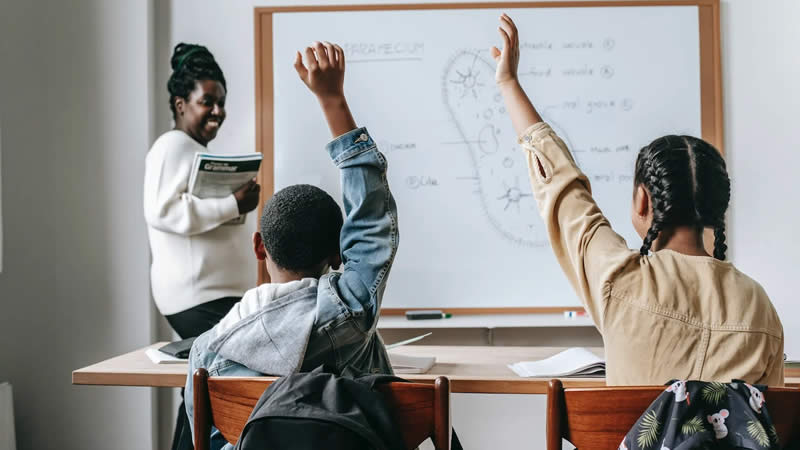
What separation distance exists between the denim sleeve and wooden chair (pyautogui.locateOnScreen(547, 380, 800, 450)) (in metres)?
0.36

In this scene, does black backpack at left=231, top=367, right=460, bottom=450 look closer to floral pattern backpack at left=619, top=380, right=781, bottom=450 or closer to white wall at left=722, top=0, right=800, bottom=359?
floral pattern backpack at left=619, top=380, right=781, bottom=450

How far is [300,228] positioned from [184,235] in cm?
137

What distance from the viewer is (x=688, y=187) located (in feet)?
4.16

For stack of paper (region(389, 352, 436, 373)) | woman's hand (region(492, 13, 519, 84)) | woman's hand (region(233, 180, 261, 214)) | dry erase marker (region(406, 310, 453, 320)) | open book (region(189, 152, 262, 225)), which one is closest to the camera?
woman's hand (region(492, 13, 519, 84))

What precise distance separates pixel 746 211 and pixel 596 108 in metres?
0.72

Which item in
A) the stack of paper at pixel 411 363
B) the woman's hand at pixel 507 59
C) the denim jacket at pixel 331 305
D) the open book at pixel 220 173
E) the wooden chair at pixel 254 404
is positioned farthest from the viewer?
the open book at pixel 220 173

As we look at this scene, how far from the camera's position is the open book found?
8.07 ft

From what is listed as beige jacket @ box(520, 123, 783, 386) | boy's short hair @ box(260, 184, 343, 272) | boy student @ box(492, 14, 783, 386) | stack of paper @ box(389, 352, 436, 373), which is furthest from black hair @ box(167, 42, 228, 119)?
beige jacket @ box(520, 123, 783, 386)

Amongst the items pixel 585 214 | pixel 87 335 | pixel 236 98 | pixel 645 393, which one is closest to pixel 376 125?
pixel 236 98

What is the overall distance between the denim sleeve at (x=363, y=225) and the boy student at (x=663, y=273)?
270mm

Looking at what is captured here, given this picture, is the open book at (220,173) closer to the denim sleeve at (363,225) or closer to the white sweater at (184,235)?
the white sweater at (184,235)

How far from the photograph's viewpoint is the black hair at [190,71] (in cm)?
272

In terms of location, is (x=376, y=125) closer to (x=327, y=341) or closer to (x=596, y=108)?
(x=596, y=108)

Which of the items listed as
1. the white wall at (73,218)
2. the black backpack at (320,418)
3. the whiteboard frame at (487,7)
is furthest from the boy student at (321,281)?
the white wall at (73,218)
